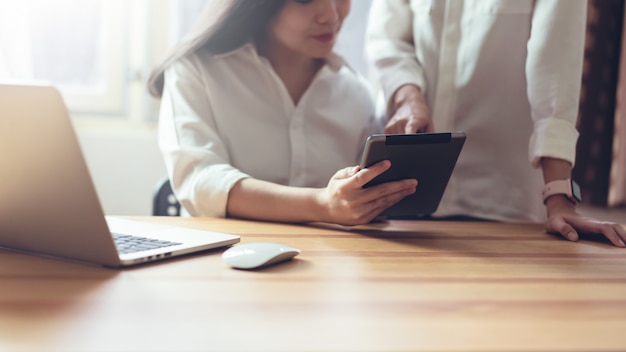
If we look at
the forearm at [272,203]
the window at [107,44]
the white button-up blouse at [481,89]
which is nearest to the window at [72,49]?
the window at [107,44]

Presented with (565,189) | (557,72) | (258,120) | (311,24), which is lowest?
(565,189)

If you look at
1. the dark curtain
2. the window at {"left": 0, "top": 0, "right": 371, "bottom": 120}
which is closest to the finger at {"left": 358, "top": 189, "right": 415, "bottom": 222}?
the dark curtain

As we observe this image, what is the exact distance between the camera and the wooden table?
604mm

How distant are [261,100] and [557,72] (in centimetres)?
69

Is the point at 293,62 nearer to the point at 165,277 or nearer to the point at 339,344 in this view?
the point at 165,277

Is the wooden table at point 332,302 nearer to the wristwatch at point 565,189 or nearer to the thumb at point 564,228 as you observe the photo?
the thumb at point 564,228

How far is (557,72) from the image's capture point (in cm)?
139

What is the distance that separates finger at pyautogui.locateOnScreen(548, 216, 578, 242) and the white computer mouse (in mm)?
545

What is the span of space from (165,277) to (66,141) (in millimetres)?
195

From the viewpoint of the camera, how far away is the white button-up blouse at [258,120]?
156 cm

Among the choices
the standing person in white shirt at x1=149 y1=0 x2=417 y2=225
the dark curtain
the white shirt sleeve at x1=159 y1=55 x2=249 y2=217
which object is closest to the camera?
the white shirt sleeve at x1=159 y1=55 x2=249 y2=217

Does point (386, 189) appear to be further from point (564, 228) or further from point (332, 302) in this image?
point (332, 302)

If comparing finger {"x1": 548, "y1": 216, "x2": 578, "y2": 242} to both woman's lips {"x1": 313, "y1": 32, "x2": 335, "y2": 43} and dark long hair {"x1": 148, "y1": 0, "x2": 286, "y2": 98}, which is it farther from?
dark long hair {"x1": 148, "y1": 0, "x2": 286, "y2": 98}

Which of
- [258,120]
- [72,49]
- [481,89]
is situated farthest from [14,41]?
[481,89]
